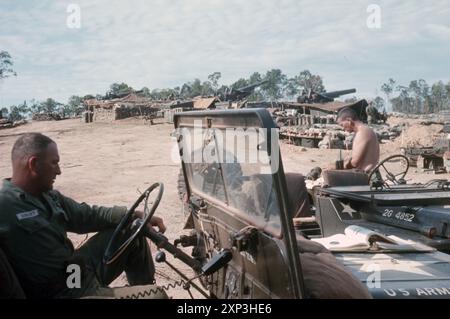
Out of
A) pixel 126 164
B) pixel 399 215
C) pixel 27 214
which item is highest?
pixel 27 214

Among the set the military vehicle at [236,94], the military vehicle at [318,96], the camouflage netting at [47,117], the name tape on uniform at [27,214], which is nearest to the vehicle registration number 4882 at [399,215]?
the name tape on uniform at [27,214]

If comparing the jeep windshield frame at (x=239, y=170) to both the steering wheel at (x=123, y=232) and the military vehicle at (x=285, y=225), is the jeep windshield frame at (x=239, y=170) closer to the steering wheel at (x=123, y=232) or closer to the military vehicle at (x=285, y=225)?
the military vehicle at (x=285, y=225)

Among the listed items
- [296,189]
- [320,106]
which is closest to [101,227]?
[296,189]

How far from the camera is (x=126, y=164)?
55.9 feet

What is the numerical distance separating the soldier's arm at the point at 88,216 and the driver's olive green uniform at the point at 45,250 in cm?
7

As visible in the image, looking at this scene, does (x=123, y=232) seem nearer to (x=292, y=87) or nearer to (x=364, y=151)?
(x=364, y=151)

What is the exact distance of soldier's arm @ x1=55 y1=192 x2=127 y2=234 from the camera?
11.3 feet

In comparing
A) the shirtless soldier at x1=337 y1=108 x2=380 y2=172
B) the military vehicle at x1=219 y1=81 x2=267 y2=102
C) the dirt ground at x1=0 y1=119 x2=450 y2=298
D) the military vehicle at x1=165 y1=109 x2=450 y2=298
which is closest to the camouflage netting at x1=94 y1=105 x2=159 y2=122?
the dirt ground at x1=0 y1=119 x2=450 y2=298

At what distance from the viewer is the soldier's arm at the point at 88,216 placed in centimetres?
344

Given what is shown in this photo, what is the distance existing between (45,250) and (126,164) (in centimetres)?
1436

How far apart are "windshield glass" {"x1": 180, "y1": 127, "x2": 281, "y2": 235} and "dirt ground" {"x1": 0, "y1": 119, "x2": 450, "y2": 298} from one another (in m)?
0.65

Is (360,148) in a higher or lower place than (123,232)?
higher

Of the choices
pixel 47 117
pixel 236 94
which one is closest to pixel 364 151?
pixel 236 94

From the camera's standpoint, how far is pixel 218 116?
3086 mm
